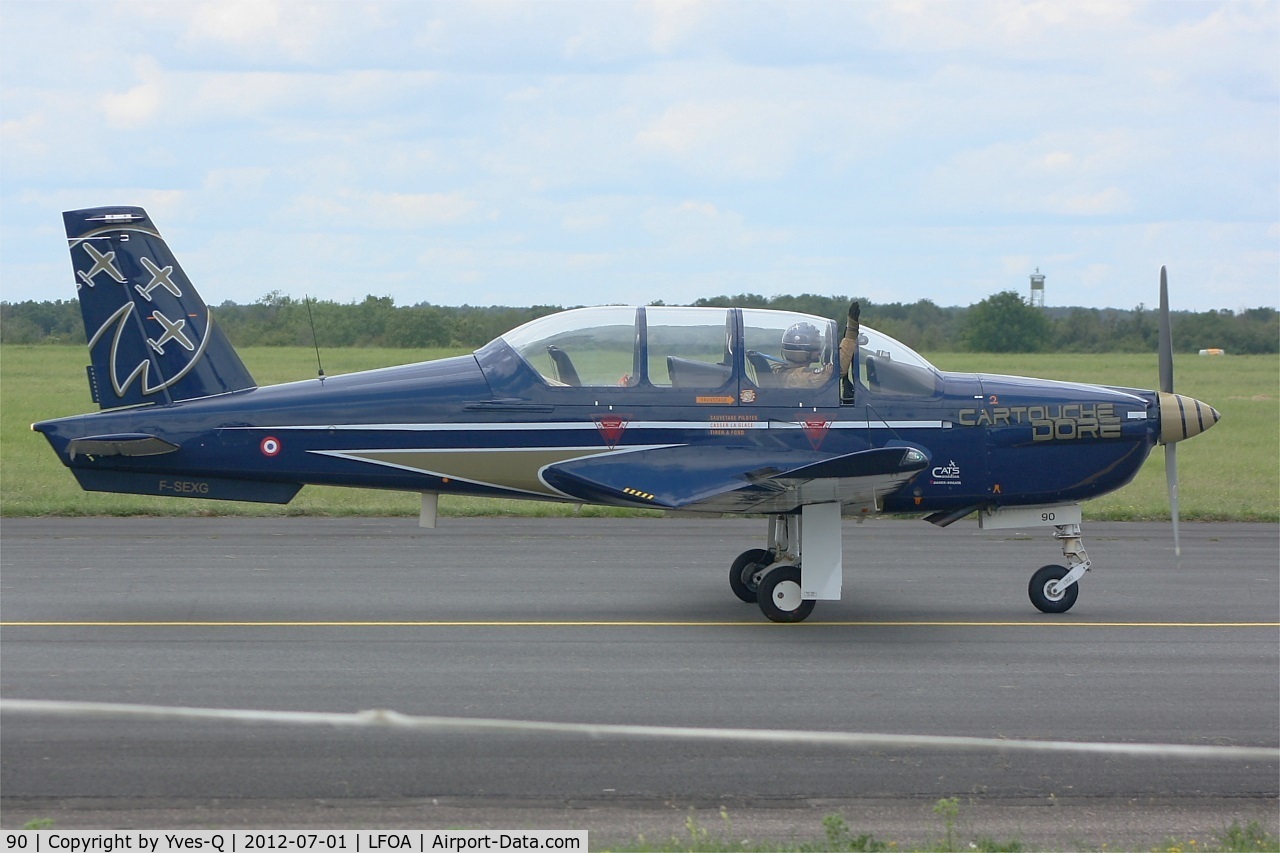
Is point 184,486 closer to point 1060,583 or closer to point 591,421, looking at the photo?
point 591,421

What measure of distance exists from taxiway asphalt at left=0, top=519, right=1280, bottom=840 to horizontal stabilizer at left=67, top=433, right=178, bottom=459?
136 centimetres

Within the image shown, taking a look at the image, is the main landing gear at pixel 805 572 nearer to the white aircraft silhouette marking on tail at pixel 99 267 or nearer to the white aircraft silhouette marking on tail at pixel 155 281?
the white aircraft silhouette marking on tail at pixel 155 281

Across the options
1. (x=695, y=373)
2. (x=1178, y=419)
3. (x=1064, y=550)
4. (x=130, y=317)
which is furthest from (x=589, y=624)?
(x=1178, y=419)

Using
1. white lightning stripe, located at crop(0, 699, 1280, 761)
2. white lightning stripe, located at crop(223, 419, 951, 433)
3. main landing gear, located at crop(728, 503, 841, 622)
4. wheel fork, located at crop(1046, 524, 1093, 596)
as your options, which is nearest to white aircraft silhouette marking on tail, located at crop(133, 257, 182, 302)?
white lightning stripe, located at crop(223, 419, 951, 433)

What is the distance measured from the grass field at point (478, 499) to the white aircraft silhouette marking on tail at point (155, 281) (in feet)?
22.6

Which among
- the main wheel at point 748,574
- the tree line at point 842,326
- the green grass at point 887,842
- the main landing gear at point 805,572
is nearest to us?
the green grass at point 887,842

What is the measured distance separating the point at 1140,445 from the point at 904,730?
4604mm

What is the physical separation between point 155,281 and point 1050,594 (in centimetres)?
814

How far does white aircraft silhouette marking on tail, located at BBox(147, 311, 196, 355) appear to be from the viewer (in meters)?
10.7

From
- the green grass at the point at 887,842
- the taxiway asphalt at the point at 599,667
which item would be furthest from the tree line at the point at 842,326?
the green grass at the point at 887,842

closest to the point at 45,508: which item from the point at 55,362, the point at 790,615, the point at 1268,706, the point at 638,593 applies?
the point at 638,593

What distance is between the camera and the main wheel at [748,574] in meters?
11.6

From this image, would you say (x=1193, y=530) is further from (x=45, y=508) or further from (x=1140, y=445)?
(x=45, y=508)

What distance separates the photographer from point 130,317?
10742 mm
